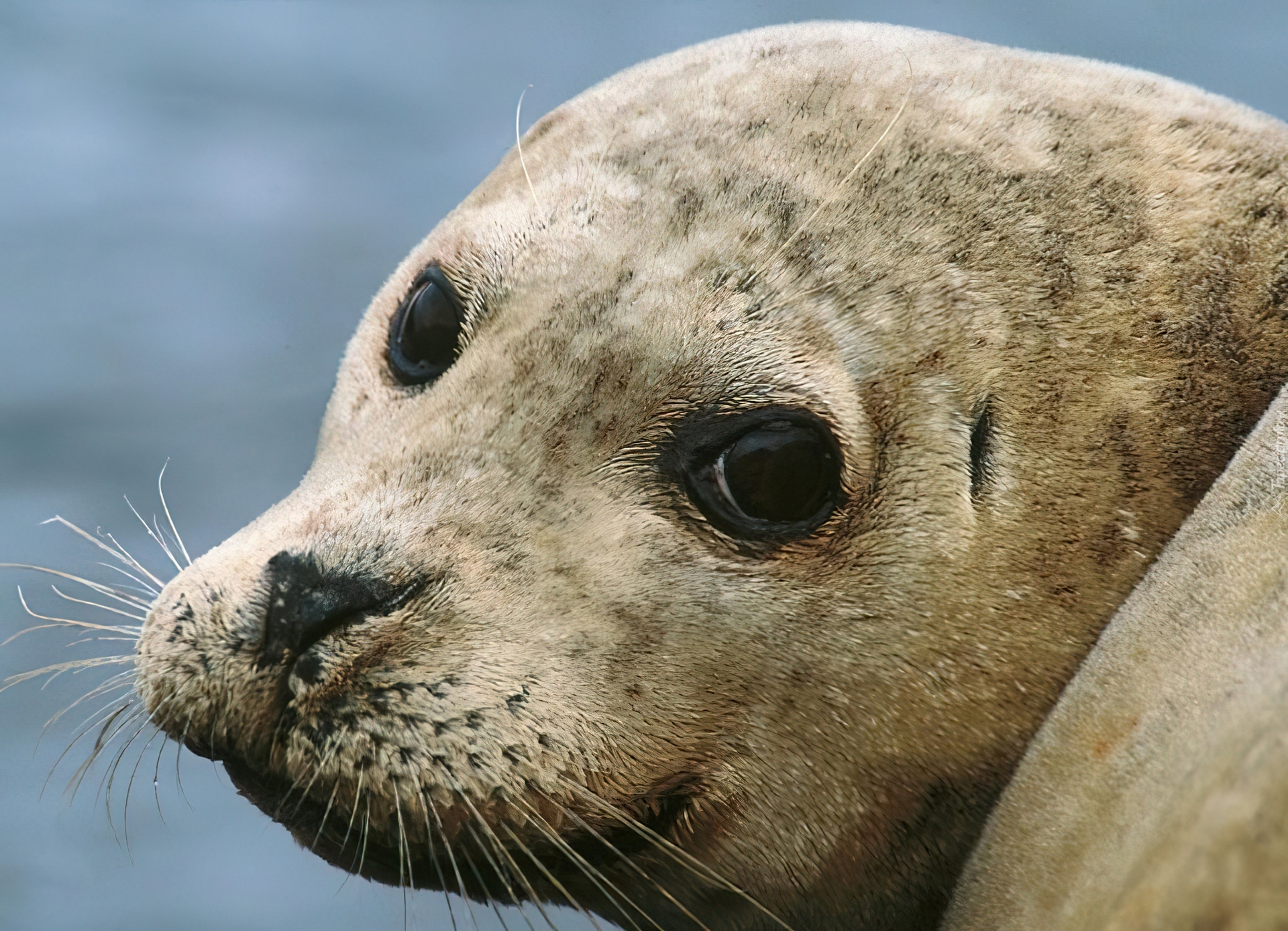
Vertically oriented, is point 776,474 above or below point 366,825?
above

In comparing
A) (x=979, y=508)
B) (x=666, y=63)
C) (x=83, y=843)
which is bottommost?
(x=83, y=843)

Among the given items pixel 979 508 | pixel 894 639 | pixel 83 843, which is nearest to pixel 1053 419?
pixel 979 508

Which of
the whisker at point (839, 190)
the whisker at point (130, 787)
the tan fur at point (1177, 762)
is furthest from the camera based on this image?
the whisker at point (130, 787)

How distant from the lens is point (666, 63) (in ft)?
4.90

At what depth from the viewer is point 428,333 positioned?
1321mm

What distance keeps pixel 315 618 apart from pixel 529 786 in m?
0.25

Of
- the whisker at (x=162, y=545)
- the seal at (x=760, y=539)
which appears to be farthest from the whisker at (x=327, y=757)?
the whisker at (x=162, y=545)

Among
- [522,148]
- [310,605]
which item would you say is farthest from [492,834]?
[522,148]

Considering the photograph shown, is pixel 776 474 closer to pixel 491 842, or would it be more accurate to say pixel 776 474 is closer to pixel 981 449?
pixel 981 449

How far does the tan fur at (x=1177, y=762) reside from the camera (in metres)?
0.57

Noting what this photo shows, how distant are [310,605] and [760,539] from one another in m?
0.42

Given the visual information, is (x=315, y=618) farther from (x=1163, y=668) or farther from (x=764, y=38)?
(x=764, y=38)

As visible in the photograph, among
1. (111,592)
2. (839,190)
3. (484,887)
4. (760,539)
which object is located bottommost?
(484,887)

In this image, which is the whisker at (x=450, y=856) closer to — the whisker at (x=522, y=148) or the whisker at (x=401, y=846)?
the whisker at (x=401, y=846)
